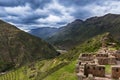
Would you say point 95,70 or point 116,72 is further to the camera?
point 95,70

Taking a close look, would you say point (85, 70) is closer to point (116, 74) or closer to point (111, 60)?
point (116, 74)

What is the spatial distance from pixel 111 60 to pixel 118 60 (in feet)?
→ 15.7

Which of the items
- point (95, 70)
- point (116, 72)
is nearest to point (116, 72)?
point (116, 72)

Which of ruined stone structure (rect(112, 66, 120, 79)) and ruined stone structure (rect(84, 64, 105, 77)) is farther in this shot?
ruined stone structure (rect(84, 64, 105, 77))

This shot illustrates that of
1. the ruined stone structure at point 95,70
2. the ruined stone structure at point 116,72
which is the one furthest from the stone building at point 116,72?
the ruined stone structure at point 95,70

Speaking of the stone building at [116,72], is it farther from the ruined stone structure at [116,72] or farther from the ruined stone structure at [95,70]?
the ruined stone structure at [95,70]

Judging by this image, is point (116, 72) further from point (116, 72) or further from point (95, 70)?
point (95, 70)

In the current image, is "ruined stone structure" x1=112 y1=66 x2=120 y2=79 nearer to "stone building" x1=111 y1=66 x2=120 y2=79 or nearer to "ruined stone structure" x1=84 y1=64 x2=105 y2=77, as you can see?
"stone building" x1=111 y1=66 x2=120 y2=79

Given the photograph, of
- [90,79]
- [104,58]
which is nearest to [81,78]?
[90,79]

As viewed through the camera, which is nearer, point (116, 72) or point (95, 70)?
point (116, 72)

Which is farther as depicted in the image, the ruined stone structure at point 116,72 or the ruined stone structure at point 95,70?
the ruined stone structure at point 95,70

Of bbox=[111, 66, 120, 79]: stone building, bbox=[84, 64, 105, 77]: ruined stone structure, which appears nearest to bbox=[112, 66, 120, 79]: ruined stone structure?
bbox=[111, 66, 120, 79]: stone building

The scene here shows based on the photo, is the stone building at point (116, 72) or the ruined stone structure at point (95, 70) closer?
the stone building at point (116, 72)

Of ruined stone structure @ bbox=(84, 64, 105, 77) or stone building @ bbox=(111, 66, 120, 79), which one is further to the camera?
ruined stone structure @ bbox=(84, 64, 105, 77)
